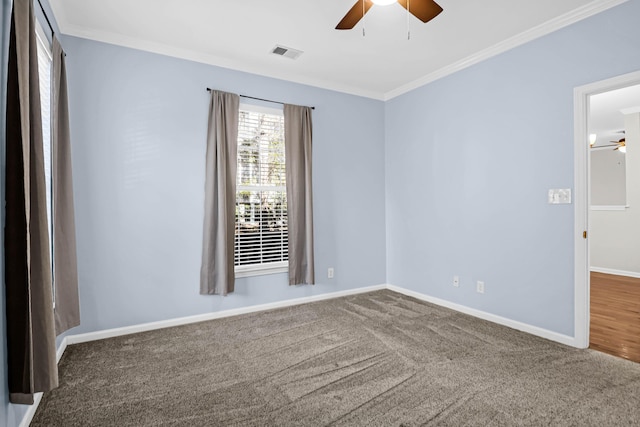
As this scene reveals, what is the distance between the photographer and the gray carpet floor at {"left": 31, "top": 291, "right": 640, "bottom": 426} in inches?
75.9

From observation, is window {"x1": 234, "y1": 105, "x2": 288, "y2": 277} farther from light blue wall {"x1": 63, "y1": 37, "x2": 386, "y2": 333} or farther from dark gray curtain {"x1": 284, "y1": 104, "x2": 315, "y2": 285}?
light blue wall {"x1": 63, "y1": 37, "x2": 386, "y2": 333}

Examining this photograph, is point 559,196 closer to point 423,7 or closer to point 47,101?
point 423,7

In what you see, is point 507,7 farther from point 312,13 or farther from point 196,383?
point 196,383

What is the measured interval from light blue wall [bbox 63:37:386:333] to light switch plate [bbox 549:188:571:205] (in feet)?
9.22

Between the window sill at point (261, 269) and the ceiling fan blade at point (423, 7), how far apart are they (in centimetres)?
284

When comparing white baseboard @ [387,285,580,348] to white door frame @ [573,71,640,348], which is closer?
white door frame @ [573,71,640,348]

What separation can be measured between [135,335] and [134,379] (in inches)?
35.6

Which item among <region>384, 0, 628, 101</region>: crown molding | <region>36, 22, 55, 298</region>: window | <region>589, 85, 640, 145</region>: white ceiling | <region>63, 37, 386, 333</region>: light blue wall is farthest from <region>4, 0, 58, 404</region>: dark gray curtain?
<region>589, 85, 640, 145</region>: white ceiling

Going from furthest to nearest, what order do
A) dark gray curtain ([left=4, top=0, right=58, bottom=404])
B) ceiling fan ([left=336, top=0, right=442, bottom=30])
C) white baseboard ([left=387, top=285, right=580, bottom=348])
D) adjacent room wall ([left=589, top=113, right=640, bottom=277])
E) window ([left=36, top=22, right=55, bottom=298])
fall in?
1. adjacent room wall ([left=589, top=113, right=640, bottom=277])
2. white baseboard ([left=387, top=285, right=580, bottom=348])
3. window ([left=36, top=22, right=55, bottom=298])
4. ceiling fan ([left=336, top=0, right=442, bottom=30])
5. dark gray curtain ([left=4, top=0, right=58, bottom=404])

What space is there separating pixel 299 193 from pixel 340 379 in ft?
7.26

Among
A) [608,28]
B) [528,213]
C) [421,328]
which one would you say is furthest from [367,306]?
[608,28]

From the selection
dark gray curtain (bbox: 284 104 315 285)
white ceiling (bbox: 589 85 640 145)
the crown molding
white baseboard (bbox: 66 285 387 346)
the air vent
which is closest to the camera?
the crown molding

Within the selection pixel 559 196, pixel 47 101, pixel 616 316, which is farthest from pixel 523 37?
pixel 47 101

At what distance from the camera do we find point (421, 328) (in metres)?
3.27
